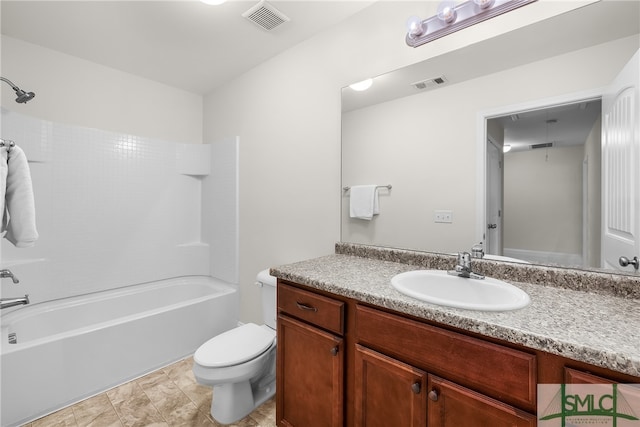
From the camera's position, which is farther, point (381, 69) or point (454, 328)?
point (381, 69)

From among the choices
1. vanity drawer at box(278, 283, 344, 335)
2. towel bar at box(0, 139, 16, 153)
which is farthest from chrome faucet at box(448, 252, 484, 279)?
towel bar at box(0, 139, 16, 153)

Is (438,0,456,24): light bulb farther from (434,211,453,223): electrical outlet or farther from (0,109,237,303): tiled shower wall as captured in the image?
(0,109,237,303): tiled shower wall

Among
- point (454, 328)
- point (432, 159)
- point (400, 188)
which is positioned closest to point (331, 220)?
point (400, 188)

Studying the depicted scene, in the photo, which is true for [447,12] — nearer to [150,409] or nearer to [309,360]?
[309,360]

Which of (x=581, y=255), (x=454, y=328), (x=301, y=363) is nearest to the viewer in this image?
(x=454, y=328)

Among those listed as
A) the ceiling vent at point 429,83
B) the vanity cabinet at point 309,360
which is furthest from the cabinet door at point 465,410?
the ceiling vent at point 429,83

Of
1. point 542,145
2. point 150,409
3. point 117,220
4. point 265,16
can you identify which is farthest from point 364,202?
point 117,220

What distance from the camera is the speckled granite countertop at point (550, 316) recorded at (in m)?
0.65

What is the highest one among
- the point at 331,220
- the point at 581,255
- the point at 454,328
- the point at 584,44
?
the point at 584,44

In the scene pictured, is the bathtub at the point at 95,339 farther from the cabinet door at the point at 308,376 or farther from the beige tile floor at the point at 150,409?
the cabinet door at the point at 308,376

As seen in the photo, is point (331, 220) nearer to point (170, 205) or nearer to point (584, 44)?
point (584, 44)

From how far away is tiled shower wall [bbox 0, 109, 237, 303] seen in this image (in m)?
2.10

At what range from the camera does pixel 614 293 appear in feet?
3.31

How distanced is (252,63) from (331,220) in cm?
156
